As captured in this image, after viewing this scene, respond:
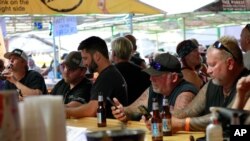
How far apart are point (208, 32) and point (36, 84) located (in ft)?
54.6

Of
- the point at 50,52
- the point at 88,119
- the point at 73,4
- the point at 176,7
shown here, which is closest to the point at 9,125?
the point at 88,119

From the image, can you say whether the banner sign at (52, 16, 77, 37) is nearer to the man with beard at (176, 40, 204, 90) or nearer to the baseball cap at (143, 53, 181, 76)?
the man with beard at (176, 40, 204, 90)

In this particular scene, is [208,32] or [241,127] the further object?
[208,32]

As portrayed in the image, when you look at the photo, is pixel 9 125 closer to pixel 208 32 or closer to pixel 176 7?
pixel 176 7

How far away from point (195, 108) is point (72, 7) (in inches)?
134

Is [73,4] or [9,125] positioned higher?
[73,4]

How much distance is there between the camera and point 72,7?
662 centimetres

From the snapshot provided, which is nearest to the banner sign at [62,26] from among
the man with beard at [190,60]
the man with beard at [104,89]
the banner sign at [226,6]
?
the banner sign at [226,6]

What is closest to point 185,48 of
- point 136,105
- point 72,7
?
point 136,105

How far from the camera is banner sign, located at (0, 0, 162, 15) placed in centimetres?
623

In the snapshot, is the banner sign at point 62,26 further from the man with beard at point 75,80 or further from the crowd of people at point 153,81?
the man with beard at point 75,80

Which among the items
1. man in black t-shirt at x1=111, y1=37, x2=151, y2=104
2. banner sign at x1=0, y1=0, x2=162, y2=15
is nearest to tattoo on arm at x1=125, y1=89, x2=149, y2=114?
man in black t-shirt at x1=111, y1=37, x2=151, y2=104

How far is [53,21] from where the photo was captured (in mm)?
10773

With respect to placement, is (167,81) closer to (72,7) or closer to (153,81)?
(153,81)
